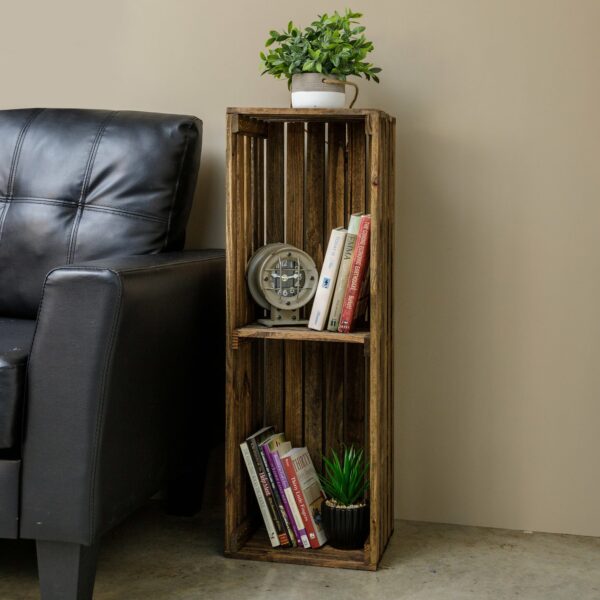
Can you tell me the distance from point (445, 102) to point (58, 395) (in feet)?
3.79

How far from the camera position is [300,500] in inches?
78.4

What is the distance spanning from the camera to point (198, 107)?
7.59 ft

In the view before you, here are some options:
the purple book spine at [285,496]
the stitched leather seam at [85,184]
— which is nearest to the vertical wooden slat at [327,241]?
the purple book spine at [285,496]

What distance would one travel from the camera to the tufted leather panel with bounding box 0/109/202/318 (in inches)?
81.0

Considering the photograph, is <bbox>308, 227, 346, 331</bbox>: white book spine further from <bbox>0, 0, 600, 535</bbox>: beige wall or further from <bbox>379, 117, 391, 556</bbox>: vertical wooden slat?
<bbox>0, 0, 600, 535</bbox>: beige wall

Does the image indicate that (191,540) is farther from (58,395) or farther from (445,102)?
(445,102)

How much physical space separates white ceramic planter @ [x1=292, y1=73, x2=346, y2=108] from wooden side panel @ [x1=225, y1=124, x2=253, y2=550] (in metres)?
0.17

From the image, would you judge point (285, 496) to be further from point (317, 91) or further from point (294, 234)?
point (317, 91)

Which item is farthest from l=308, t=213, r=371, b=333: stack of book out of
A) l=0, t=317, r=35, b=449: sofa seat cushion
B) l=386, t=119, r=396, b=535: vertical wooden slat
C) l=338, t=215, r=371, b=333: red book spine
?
l=0, t=317, r=35, b=449: sofa seat cushion

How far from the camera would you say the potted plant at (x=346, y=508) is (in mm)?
1939

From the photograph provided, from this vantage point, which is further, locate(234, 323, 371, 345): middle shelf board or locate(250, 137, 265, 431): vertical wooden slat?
locate(250, 137, 265, 431): vertical wooden slat

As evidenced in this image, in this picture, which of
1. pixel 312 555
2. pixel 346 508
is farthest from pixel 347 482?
pixel 312 555

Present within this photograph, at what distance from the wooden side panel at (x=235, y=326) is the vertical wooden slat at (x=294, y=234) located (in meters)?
0.13

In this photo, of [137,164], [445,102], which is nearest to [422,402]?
[445,102]
